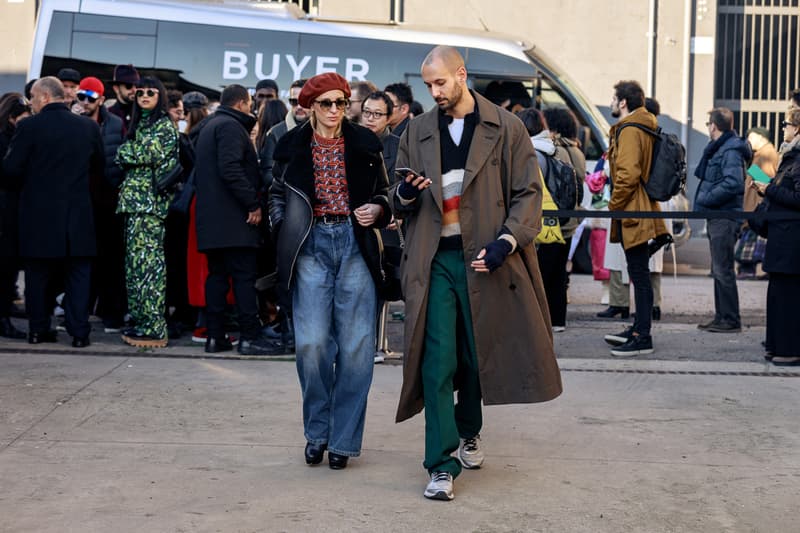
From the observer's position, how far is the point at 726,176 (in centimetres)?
1006

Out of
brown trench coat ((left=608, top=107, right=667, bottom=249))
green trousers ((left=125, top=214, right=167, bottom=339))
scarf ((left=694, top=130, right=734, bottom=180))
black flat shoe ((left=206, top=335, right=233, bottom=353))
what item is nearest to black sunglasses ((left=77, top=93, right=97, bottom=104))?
green trousers ((left=125, top=214, right=167, bottom=339))

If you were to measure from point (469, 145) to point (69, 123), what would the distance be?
403cm

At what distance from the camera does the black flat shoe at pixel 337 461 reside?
567 cm

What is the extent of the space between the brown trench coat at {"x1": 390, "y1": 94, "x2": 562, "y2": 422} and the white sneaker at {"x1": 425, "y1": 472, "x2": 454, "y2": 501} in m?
0.34

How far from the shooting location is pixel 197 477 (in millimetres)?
5512

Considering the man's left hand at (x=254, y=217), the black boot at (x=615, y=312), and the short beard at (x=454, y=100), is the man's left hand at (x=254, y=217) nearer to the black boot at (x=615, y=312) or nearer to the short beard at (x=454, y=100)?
the short beard at (x=454, y=100)

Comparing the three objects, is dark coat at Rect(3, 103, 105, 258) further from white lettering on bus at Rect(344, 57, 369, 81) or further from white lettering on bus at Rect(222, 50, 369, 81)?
white lettering on bus at Rect(344, 57, 369, 81)

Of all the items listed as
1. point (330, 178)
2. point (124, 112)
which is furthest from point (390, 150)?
point (124, 112)

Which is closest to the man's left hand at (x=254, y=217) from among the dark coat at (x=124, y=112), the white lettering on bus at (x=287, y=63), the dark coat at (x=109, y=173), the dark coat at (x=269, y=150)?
the dark coat at (x=269, y=150)

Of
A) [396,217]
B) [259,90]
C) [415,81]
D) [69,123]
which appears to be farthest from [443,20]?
[396,217]

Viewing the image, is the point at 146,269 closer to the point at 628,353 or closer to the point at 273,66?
the point at 628,353

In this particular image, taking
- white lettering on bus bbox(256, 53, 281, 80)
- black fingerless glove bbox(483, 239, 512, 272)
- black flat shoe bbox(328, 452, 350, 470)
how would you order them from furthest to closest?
white lettering on bus bbox(256, 53, 281, 80) → black flat shoe bbox(328, 452, 350, 470) → black fingerless glove bbox(483, 239, 512, 272)

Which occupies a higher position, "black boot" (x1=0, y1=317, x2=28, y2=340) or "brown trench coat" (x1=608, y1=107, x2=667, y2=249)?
"brown trench coat" (x1=608, y1=107, x2=667, y2=249)

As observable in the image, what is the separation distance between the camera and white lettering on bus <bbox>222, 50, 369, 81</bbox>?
1537 cm
